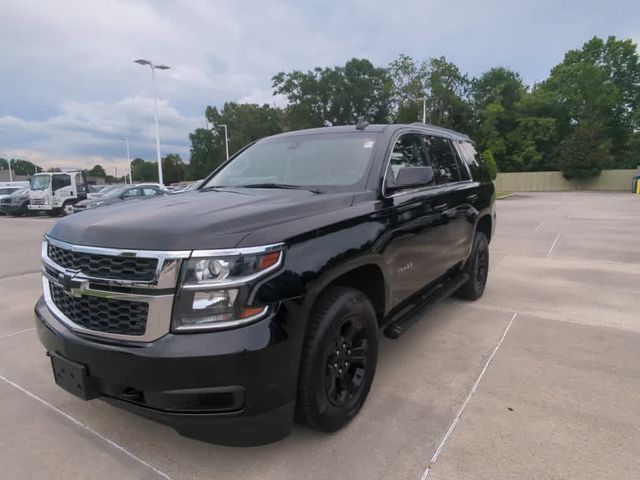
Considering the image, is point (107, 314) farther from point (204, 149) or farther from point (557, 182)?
point (204, 149)

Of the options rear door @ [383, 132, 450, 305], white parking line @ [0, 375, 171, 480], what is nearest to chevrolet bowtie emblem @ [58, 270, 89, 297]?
white parking line @ [0, 375, 171, 480]

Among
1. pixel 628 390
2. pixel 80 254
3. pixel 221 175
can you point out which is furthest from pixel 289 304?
pixel 628 390

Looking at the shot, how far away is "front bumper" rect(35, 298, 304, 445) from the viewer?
6.37 ft

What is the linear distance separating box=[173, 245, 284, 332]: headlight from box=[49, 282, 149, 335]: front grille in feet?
0.64

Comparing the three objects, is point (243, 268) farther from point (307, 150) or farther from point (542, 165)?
point (542, 165)

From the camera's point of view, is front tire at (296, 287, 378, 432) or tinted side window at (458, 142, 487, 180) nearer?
front tire at (296, 287, 378, 432)

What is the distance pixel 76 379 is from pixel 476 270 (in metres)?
4.29

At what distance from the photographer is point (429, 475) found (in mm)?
2279

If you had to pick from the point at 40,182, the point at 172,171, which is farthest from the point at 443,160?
the point at 172,171

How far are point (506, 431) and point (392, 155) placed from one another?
2015 mm

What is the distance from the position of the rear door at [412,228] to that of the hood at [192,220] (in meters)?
0.45

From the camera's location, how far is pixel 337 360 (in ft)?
8.36

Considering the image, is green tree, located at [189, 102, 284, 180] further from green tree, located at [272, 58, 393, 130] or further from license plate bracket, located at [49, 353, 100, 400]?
license plate bracket, located at [49, 353, 100, 400]

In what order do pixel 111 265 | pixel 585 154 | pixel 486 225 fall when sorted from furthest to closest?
pixel 585 154
pixel 486 225
pixel 111 265
